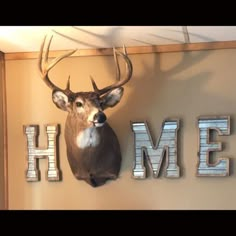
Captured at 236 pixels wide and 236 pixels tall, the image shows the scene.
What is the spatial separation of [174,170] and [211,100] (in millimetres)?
531

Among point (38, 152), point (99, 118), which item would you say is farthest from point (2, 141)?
point (99, 118)

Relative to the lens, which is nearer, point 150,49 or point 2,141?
point 150,49

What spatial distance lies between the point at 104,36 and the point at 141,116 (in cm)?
61

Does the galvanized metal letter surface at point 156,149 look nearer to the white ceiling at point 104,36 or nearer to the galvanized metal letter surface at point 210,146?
the galvanized metal letter surface at point 210,146

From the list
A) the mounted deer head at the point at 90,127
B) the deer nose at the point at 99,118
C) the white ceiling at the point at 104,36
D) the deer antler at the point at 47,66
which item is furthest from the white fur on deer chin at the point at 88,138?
the white ceiling at the point at 104,36

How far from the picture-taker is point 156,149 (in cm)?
276

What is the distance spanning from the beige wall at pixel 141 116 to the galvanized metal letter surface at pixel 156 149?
1.7 inches

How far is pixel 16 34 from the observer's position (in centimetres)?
254

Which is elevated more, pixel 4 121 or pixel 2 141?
pixel 4 121

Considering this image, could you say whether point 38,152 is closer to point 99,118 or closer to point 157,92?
point 99,118

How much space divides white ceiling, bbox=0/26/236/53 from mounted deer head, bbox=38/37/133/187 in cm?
12

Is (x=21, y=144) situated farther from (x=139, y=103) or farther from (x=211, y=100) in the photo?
(x=211, y=100)

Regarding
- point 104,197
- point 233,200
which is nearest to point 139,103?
point 104,197

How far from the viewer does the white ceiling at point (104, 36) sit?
8.00 feet
